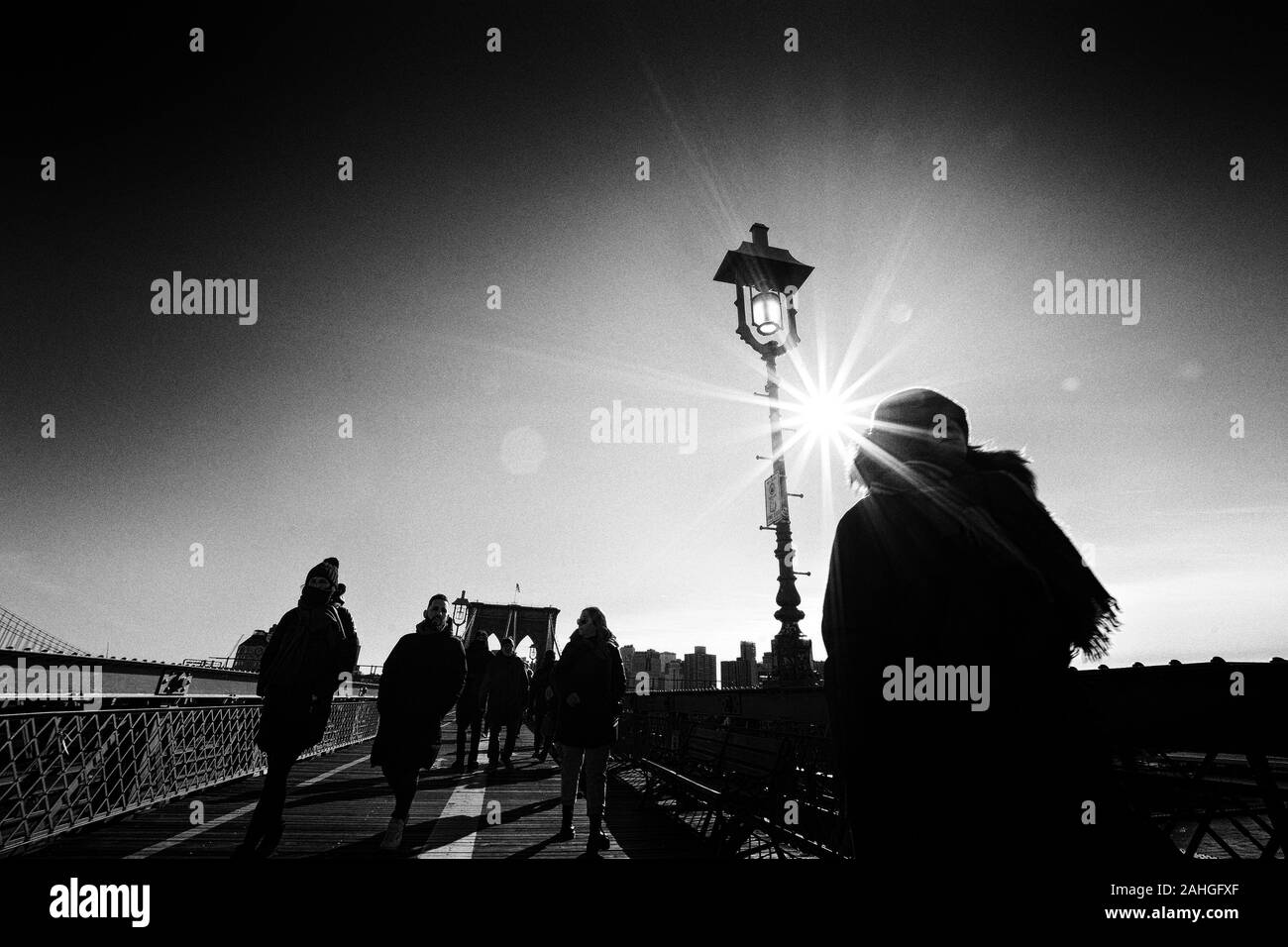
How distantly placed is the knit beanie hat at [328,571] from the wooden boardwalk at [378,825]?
2372mm

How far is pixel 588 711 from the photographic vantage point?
241 inches

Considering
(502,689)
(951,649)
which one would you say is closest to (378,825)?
(502,689)

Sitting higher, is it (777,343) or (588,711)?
(777,343)

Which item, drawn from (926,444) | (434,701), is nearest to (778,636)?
(434,701)

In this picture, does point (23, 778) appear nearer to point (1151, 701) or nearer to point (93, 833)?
point (93, 833)

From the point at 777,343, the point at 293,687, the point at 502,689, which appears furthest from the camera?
the point at 777,343

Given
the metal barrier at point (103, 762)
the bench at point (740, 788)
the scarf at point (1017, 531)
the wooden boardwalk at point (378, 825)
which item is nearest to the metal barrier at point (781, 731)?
the bench at point (740, 788)

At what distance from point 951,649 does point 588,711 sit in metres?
5.35

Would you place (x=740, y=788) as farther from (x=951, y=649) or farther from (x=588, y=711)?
(x=951, y=649)

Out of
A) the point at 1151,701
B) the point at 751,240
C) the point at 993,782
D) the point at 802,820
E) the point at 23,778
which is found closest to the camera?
the point at 993,782

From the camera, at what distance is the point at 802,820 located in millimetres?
5703

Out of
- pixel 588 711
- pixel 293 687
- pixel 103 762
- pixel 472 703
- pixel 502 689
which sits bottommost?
pixel 472 703

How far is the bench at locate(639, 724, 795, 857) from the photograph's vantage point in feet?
16.7
